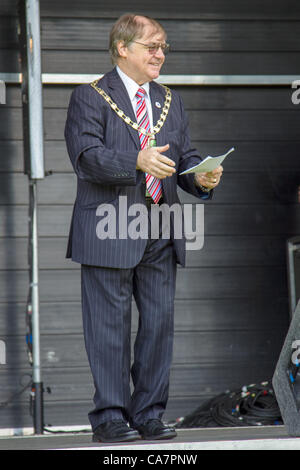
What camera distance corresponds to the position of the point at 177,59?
4.80m

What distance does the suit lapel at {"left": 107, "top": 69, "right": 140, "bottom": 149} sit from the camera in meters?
3.02

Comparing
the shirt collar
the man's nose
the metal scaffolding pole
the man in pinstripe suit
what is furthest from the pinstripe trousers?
the metal scaffolding pole

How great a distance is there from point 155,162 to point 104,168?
186mm

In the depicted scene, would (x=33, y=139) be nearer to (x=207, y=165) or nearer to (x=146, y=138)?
(x=146, y=138)

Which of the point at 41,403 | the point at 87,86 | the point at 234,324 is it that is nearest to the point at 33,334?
the point at 41,403

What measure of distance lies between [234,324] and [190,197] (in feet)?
2.45

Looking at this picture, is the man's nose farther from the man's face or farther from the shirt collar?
the shirt collar

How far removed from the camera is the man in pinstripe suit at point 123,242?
9.62 ft

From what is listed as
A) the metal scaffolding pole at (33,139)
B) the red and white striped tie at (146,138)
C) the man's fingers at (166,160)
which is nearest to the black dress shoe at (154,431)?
the red and white striped tie at (146,138)

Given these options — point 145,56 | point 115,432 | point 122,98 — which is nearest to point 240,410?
point 115,432

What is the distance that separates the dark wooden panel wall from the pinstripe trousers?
1.64 m

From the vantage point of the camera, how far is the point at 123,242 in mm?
2984

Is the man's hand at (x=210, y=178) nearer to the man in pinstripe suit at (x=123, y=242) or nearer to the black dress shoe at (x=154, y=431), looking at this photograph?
the man in pinstripe suit at (x=123, y=242)

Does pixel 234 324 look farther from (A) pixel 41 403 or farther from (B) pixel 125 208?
(B) pixel 125 208
